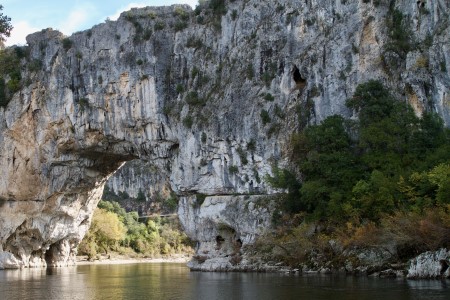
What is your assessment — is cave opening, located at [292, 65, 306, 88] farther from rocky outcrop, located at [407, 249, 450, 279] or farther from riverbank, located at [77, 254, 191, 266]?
riverbank, located at [77, 254, 191, 266]

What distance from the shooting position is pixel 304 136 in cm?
4044

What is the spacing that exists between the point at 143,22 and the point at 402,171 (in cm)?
2679

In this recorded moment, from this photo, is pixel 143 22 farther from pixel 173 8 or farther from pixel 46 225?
pixel 46 225

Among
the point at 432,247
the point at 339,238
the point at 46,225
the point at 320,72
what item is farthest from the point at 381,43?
the point at 46,225

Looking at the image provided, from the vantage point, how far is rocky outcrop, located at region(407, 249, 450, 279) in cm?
2695

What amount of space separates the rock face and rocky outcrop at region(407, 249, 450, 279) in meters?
13.6

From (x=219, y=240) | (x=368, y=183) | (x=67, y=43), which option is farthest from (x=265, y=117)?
(x=67, y=43)

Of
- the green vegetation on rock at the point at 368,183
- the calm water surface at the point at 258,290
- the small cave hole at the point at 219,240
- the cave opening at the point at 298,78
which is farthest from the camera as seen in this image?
the small cave hole at the point at 219,240

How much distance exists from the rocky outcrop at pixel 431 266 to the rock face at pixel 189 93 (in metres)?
13.6

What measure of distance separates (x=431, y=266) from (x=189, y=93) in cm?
2607

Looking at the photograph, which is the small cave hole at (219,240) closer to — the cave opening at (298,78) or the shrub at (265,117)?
the shrub at (265,117)

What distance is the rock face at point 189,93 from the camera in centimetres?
4203

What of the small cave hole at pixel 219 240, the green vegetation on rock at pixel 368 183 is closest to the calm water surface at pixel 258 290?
the green vegetation on rock at pixel 368 183

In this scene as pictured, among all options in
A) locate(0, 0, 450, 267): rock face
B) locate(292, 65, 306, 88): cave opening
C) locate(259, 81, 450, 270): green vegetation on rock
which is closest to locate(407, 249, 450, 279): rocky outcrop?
locate(259, 81, 450, 270): green vegetation on rock
